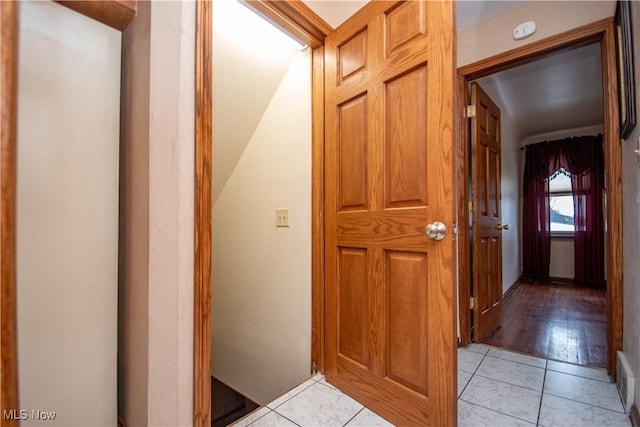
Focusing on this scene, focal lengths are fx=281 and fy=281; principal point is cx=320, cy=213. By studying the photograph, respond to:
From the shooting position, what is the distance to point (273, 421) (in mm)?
1295

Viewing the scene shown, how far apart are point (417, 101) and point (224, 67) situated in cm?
117

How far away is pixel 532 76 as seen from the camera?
290 cm

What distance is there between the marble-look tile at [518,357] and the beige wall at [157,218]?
6.57 ft

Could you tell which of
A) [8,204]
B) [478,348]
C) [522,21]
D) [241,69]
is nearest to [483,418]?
[478,348]

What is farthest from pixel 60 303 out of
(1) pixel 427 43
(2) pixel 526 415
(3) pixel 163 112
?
(2) pixel 526 415

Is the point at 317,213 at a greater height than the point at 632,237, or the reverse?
the point at 317,213

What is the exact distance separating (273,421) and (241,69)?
6.27 feet

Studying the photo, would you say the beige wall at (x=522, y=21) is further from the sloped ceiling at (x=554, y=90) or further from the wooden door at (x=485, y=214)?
the sloped ceiling at (x=554, y=90)

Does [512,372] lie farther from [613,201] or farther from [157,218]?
[157,218]


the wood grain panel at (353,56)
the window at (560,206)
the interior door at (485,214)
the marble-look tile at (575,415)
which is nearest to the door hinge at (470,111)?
the interior door at (485,214)

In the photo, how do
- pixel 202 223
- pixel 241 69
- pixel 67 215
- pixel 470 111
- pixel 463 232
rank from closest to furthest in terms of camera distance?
pixel 67 215, pixel 202 223, pixel 241 69, pixel 463 232, pixel 470 111

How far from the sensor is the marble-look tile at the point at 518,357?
1.86 m

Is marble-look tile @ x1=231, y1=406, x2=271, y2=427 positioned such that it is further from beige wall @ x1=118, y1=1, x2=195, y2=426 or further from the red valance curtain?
the red valance curtain

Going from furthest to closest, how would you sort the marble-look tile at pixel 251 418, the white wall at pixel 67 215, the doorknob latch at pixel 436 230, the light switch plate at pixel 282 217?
1. the light switch plate at pixel 282 217
2. the marble-look tile at pixel 251 418
3. the doorknob latch at pixel 436 230
4. the white wall at pixel 67 215
